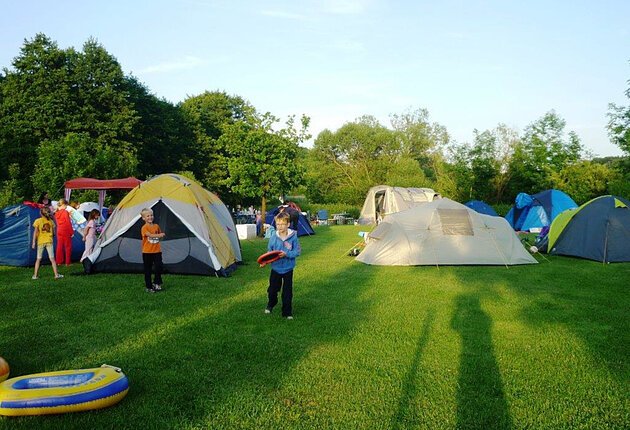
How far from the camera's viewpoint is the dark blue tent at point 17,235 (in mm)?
12336

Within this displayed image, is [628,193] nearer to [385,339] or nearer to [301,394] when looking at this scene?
[385,339]

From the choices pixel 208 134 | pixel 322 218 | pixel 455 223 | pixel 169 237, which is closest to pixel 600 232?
pixel 455 223

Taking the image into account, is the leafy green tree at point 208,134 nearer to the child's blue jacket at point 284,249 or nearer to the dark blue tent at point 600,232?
the dark blue tent at point 600,232

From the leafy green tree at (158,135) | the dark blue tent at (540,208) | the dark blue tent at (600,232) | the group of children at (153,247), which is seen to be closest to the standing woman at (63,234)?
the group of children at (153,247)

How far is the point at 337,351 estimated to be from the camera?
5641 millimetres

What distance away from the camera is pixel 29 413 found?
3.77 meters

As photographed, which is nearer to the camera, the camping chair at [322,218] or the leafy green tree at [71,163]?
the leafy green tree at [71,163]

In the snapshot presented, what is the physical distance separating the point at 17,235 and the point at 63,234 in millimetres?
1243

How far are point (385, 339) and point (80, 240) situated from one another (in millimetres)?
10830

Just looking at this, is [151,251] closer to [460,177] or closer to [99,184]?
[99,184]

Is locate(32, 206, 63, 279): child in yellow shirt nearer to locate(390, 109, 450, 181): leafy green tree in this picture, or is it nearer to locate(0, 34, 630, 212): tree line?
locate(0, 34, 630, 212): tree line

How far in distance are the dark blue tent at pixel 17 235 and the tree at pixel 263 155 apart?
1184cm

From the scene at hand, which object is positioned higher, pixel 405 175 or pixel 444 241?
pixel 405 175

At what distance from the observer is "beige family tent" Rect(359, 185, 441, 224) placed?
3062 centimetres
